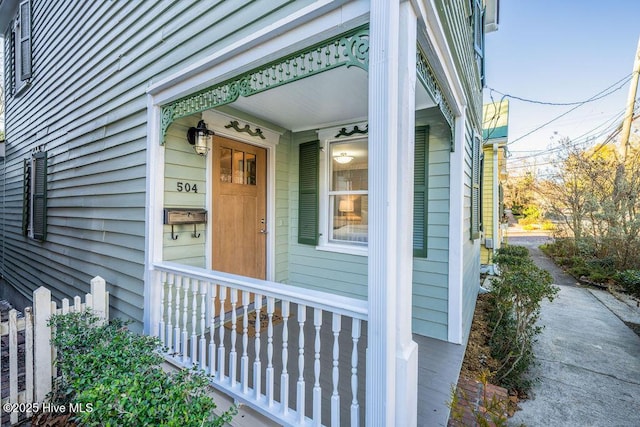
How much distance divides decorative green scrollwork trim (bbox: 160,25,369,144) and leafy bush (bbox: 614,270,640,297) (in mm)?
6287

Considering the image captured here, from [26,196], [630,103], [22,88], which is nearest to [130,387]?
[26,196]

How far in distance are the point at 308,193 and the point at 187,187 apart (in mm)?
1576

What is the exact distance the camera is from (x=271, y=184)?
3871 millimetres

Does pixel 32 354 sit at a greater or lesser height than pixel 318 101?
lesser

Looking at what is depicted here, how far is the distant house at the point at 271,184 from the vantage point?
1.47m

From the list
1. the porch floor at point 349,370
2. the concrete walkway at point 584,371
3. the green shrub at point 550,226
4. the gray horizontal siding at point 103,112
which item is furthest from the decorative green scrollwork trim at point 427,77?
the green shrub at point 550,226

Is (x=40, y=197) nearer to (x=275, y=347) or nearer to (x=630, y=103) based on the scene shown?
(x=275, y=347)

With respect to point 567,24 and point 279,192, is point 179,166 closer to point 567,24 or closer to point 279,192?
point 279,192

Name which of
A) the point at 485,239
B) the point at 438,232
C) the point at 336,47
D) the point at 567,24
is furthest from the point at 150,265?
the point at 567,24

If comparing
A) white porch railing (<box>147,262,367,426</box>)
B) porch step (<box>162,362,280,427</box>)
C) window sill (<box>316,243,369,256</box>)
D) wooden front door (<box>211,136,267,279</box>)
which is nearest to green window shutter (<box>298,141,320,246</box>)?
window sill (<box>316,243,369,256</box>)

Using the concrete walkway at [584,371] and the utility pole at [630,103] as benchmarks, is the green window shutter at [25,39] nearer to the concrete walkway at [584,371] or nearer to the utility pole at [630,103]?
the concrete walkway at [584,371]

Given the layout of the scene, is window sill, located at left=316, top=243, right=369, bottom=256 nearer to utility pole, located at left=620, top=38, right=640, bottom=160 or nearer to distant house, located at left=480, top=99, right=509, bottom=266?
distant house, located at left=480, top=99, right=509, bottom=266

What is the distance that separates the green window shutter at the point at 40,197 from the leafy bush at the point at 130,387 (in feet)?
13.2

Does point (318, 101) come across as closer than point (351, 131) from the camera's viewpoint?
Yes
